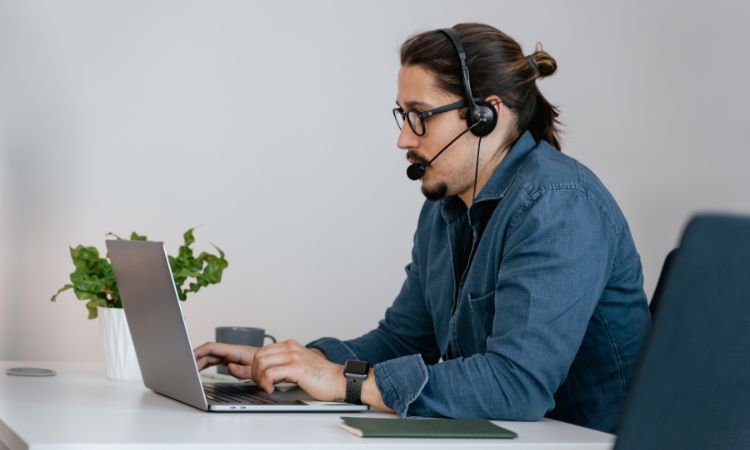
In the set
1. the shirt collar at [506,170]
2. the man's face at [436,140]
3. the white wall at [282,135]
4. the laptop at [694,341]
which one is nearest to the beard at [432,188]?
the man's face at [436,140]

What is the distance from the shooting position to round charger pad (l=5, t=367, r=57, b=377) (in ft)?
5.40

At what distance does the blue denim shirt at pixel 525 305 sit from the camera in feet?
4.37

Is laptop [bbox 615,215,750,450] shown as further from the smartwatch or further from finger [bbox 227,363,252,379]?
finger [bbox 227,363,252,379]

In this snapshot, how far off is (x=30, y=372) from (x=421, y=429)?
87 cm

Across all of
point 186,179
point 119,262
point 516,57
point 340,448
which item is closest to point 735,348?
point 340,448

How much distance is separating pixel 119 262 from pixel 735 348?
3.50ft

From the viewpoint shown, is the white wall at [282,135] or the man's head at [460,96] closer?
the man's head at [460,96]

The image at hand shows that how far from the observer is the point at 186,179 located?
8.40 ft

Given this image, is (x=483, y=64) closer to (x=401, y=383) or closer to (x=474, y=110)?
(x=474, y=110)

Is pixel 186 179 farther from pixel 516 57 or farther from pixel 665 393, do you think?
pixel 665 393

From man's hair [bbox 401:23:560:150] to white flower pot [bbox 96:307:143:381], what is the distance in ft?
2.44

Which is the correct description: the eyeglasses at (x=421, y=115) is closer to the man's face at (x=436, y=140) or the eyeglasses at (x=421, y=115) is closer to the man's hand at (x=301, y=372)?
the man's face at (x=436, y=140)

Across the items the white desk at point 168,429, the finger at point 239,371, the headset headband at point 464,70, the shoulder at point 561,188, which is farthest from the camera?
the headset headband at point 464,70

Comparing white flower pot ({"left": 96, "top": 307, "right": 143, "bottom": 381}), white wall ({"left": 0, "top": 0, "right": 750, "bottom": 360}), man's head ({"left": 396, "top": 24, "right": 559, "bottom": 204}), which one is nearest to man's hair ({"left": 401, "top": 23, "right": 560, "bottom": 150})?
man's head ({"left": 396, "top": 24, "right": 559, "bottom": 204})
